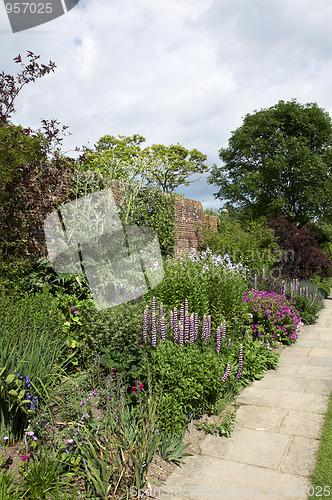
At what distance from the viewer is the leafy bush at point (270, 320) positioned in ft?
18.5

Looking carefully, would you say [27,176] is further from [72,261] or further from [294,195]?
[294,195]

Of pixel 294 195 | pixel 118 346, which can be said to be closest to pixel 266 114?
pixel 294 195

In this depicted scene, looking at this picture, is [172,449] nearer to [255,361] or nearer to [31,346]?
[31,346]

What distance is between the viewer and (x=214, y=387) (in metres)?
3.23

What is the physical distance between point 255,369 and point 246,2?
388 cm

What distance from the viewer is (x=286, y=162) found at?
18.4 meters

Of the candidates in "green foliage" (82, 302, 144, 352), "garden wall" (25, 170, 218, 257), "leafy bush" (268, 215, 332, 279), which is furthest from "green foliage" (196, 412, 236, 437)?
"leafy bush" (268, 215, 332, 279)

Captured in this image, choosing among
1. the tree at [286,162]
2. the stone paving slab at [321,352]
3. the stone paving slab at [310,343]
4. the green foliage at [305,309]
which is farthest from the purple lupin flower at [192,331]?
the tree at [286,162]

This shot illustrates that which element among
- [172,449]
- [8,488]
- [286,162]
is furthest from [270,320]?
[286,162]

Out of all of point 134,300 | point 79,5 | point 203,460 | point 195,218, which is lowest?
point 203,460

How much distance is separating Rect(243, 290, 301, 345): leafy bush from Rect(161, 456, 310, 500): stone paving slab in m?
3.06

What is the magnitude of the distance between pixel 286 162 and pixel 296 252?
8.64 m

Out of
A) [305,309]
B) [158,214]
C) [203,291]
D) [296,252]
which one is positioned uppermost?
[158,214]

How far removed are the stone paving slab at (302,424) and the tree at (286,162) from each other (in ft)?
51.8
